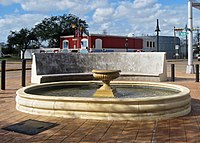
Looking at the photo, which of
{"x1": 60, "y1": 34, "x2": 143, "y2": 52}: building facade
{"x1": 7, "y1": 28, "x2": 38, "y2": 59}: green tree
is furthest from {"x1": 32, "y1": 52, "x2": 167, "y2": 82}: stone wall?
{"x1": 7, "y1": 28, "x2": 38, "y2": 59}: green tree

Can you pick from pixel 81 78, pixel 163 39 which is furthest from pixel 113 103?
pixel 163 39

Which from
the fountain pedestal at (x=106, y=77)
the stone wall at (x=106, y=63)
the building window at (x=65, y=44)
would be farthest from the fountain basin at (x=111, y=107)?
the building window at (x=65, y=44)

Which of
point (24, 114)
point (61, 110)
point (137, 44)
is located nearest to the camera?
point (61, 110)

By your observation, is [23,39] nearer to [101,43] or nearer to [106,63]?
[101,43]

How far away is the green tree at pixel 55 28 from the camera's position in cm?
6694

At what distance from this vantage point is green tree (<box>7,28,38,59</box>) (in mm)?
72125

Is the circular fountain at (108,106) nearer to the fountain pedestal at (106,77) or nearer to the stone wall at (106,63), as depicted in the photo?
the fountain pedestal at (106,77)

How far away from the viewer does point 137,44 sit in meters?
61.9

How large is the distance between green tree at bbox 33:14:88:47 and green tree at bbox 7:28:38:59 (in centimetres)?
275

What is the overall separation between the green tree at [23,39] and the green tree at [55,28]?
2751mm

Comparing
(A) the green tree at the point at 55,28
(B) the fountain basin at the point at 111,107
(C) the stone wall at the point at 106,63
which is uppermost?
(A) the green tree at the point at 55,28

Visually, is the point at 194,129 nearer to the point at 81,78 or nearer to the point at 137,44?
the point at 81,78

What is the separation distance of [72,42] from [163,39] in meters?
30.3

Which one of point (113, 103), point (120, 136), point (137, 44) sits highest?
point (137, 44)
